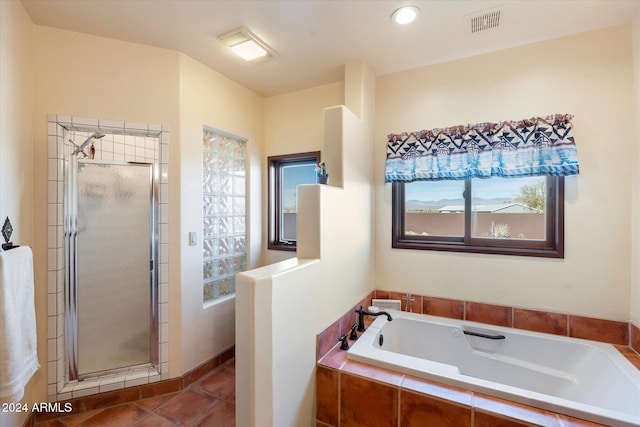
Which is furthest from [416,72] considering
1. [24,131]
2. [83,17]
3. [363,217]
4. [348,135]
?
[24,131]

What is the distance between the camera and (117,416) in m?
1.88

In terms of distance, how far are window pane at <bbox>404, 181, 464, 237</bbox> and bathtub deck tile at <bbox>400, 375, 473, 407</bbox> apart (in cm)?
129

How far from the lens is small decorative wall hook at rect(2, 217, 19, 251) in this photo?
1.44 m

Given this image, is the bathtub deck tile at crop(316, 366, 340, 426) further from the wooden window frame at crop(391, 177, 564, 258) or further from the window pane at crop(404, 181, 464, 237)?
the window pane at crop(404, 181, 464, 237)

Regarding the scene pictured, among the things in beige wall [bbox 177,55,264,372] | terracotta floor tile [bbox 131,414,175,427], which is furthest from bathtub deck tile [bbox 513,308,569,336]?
terracotta floor tile [bbox 131,414,175,427]

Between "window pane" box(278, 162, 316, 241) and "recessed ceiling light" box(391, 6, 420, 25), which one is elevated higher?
"recessed ceiling light" box(391, 6, 420, 25)

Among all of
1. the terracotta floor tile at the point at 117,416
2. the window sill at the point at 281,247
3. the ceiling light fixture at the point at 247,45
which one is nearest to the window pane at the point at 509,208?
the window sill at the point at 281,247

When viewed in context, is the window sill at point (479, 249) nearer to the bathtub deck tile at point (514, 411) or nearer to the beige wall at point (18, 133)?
the bathtub deck tile at point (514, 411)

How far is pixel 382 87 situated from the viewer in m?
2.57

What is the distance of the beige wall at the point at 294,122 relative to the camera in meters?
2.79

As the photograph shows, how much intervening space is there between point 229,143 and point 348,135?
1366 mm

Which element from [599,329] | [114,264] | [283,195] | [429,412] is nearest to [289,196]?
[283,195]

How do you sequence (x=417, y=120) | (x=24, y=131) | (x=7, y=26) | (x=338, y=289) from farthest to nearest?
1. (x=417, y=120)
2. (x=338, y=289)
3. (x=24, y=131)
4. (x=7, y=26)

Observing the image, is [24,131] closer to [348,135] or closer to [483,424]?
[348,135]
